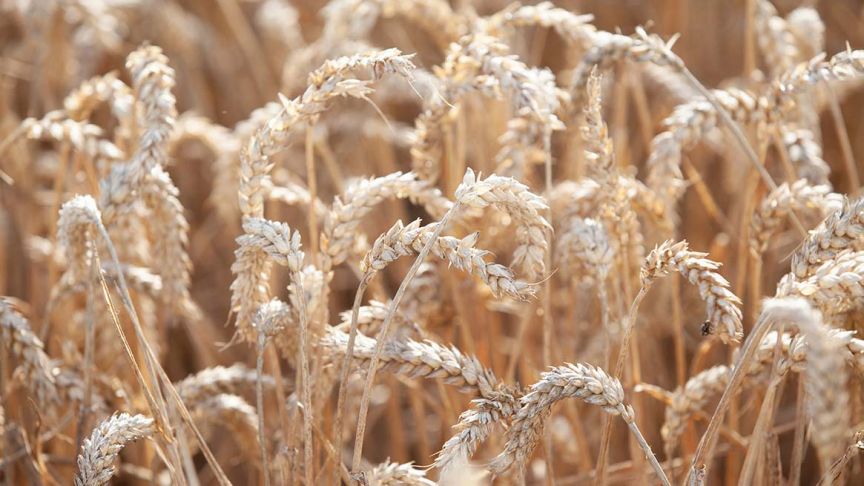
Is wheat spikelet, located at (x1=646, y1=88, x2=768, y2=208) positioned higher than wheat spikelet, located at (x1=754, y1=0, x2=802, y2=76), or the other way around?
wheat spikelet, located at (x1=754, y1=0, x2=802, y2=76)

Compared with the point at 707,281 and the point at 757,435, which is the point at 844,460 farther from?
the point at 707,281

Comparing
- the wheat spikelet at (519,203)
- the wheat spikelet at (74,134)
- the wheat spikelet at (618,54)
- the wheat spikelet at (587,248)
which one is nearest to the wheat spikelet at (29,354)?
the wheat spikelet at (74,134)

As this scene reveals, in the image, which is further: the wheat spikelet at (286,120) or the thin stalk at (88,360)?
the thin stalk at (88,360)

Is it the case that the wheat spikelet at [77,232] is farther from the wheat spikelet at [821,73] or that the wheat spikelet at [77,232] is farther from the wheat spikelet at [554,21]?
the wheat spikelet at [821,73]

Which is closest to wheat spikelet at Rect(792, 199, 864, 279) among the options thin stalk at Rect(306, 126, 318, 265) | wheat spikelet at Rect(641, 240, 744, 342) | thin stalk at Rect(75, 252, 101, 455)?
wheat spikelet at Rect(641, 240, 744, 342)

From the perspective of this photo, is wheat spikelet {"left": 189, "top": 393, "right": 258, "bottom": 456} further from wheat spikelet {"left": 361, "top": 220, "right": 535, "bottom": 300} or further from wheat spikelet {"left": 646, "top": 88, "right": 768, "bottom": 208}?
wheat spikelet {"left": 646, "top": 88, "right": 768, "bottom": 208}

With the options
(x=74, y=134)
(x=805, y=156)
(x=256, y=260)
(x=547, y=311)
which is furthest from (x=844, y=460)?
(x=74, y=134)

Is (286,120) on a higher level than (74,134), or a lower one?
lower
